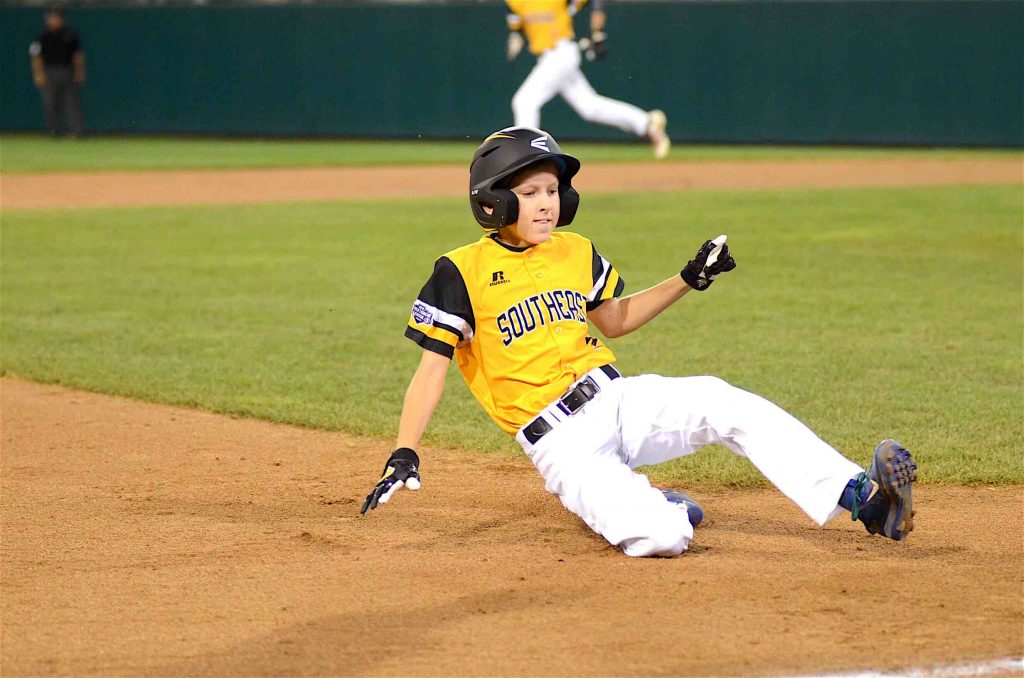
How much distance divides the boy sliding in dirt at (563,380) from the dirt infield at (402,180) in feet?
38.4

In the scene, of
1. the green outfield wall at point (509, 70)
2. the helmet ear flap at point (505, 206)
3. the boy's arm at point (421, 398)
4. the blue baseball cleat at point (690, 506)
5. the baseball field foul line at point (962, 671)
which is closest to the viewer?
the baseball field foul line at point (962, 671)

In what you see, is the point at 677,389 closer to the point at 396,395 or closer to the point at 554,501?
the point at 554,501

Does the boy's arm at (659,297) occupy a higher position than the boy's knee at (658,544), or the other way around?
the boy's arm at (659,297)

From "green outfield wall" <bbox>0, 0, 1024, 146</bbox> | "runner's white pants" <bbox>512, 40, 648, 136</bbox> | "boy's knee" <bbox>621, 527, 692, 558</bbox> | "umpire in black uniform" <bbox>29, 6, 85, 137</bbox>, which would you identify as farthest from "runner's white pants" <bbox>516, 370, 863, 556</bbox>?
"umpire in black uniform" <bbox>29, 6, 85, 137</bbox>

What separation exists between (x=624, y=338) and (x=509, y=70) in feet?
56.2

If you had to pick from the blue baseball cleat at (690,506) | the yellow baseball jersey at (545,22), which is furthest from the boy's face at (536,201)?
the yellow baseball jersey at (545,22)

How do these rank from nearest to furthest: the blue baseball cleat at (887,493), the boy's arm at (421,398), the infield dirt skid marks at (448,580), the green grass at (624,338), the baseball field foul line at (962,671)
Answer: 1. the baseball field foul line at (962,671)
2. the infield dirt skid marks at (448,580)
3. the blue baseball cleat at (887,493)
4. the boy's arm at (421,398)
5. the green grass at (624,338)

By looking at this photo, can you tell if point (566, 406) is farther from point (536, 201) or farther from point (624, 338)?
point (624, 338)

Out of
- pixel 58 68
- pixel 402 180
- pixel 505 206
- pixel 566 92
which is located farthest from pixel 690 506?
pixel 58 68

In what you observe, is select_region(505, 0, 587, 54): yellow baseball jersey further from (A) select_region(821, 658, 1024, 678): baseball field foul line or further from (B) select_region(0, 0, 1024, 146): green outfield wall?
(A) select_region(821, 658, 1024, 678): baseball field foul line

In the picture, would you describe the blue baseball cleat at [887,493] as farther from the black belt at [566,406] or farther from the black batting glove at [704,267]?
the black belt at [566,406]

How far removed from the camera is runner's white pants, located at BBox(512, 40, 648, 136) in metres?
14.5

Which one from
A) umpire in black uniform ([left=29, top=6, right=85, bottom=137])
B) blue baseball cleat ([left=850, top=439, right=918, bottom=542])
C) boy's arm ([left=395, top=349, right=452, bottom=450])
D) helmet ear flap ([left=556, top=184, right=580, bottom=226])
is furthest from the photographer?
umpire in black uniform ([left=29, top=6, right=85, bottom=137])

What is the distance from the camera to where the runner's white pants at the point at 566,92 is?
1452cm
